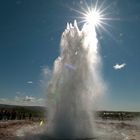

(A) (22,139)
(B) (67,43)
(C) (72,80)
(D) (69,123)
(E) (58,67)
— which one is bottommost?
(A) (22,139)

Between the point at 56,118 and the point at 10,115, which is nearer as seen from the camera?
the point at 56,118

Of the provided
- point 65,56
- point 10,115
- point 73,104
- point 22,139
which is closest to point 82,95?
point 73,104

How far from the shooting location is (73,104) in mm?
25609

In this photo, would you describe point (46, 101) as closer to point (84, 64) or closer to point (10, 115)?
point (84, 64)

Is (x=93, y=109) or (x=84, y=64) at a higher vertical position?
(x=84, y=64)

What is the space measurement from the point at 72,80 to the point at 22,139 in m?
9.36

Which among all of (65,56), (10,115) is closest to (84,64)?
(65,56)

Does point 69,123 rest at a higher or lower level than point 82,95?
lower

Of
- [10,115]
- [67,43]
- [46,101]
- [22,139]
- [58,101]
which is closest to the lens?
[22,139]

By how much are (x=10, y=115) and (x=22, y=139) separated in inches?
1006

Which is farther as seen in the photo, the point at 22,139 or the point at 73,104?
the point at 73,104

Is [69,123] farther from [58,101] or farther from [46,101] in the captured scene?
[46,101]

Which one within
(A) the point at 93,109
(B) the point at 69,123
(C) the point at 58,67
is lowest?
(B) the point at 69,123

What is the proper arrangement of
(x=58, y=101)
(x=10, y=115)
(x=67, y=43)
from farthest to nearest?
(x=10, y=115) < (x=67, y=43) < (x=58, y=101)
